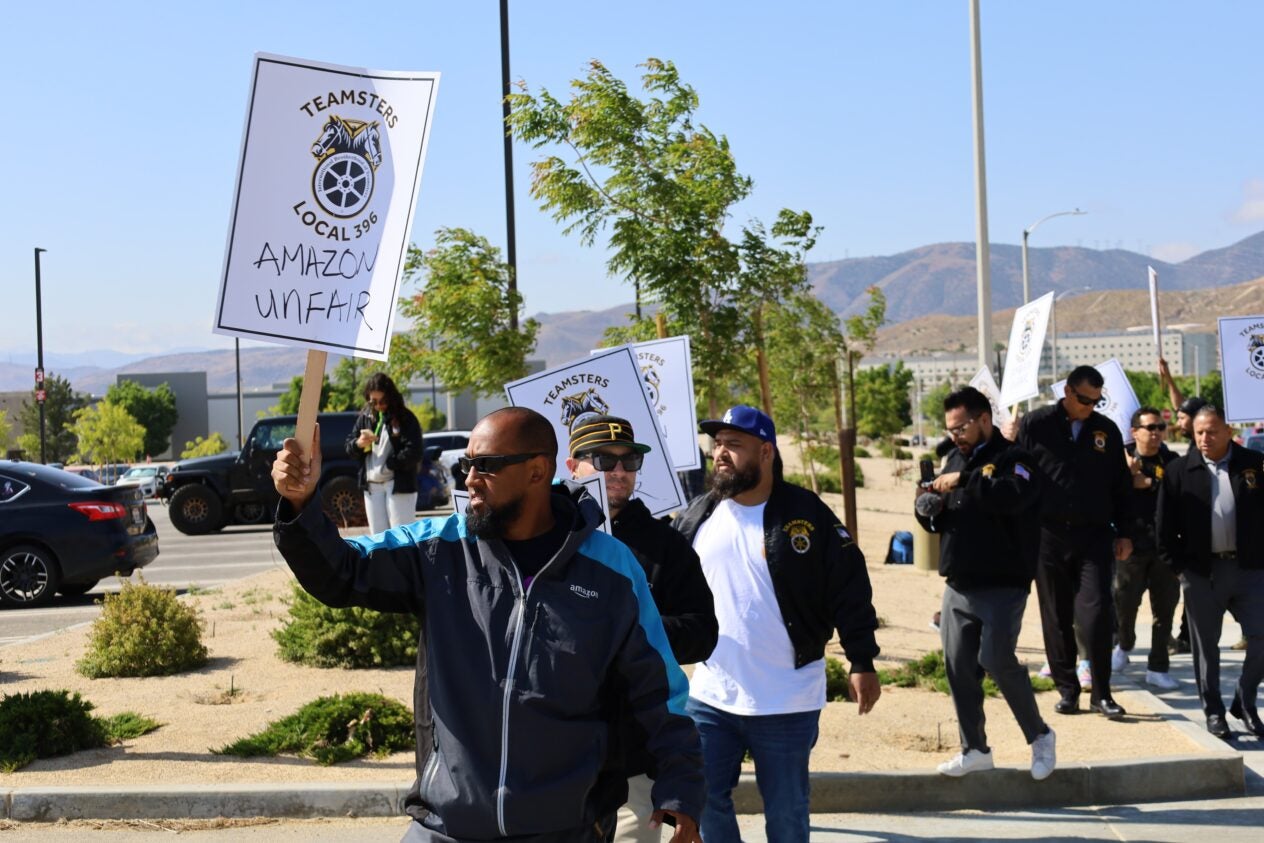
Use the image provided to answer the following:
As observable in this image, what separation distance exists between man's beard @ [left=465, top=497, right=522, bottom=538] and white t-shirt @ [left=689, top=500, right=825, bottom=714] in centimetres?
181

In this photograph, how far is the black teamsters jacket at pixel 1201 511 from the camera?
8.24 metres

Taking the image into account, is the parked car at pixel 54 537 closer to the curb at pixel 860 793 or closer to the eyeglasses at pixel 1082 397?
the curb at pixel 860 793

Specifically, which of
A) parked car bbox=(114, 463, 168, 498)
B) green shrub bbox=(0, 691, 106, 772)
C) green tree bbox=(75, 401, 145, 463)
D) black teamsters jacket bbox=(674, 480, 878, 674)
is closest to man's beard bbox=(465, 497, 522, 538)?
black teamsters jacket bbox=(674, 480, 878, 674)

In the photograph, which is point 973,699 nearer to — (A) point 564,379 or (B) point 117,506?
(A) point 564,379

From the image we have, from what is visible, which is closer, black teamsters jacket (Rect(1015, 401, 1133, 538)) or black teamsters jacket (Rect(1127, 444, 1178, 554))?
black teamsters jacket (Rect(1015, 401, 1133, 538))

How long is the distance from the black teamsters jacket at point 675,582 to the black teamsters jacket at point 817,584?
441 millimetres

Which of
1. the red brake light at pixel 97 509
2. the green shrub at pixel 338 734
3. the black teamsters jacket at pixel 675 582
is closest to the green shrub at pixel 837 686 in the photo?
the green shrub at pixel 338 734

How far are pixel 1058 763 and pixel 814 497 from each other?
291 cm

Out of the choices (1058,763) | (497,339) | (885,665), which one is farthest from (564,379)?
(497,339)

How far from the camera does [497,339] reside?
13516 millimetres

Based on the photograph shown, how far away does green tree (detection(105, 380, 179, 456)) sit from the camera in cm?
10194

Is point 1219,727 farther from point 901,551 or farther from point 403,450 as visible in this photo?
point 901,551

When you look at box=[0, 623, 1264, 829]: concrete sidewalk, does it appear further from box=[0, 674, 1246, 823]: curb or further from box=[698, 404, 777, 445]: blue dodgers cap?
box=[698, 404, 777, 445]: blue dodgers cap

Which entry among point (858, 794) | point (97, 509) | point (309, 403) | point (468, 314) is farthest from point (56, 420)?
point (309, 403)
